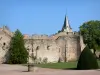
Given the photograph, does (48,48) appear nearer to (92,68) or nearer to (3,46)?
(3,46)

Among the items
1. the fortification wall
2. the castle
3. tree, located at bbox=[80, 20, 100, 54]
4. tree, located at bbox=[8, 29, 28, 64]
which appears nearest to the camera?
tree, located at bbox=[8, 29, 28, 64]

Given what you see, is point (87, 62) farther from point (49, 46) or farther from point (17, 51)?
point (49, 46)

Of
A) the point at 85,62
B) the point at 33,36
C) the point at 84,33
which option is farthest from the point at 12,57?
the point at 84,33

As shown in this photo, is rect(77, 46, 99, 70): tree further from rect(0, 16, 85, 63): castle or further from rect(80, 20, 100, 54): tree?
rect(80, 20, 100, 54): tree

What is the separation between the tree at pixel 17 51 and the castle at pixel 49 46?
52.4 inches

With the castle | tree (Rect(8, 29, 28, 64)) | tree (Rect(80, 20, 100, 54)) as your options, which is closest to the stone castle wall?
the castle

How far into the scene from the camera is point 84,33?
68938 millimetres

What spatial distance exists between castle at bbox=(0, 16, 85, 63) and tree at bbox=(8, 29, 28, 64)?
1.33 m

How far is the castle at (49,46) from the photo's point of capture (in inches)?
1709

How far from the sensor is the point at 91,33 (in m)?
68.6

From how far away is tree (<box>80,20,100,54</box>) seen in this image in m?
67.1

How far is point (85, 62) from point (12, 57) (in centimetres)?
1690

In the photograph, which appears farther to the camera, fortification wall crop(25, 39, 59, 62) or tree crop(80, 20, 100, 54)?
tree crop(80, 20, 100, 54)

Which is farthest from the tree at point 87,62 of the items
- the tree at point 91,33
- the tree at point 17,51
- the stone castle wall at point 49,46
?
the tree at point 91,33
